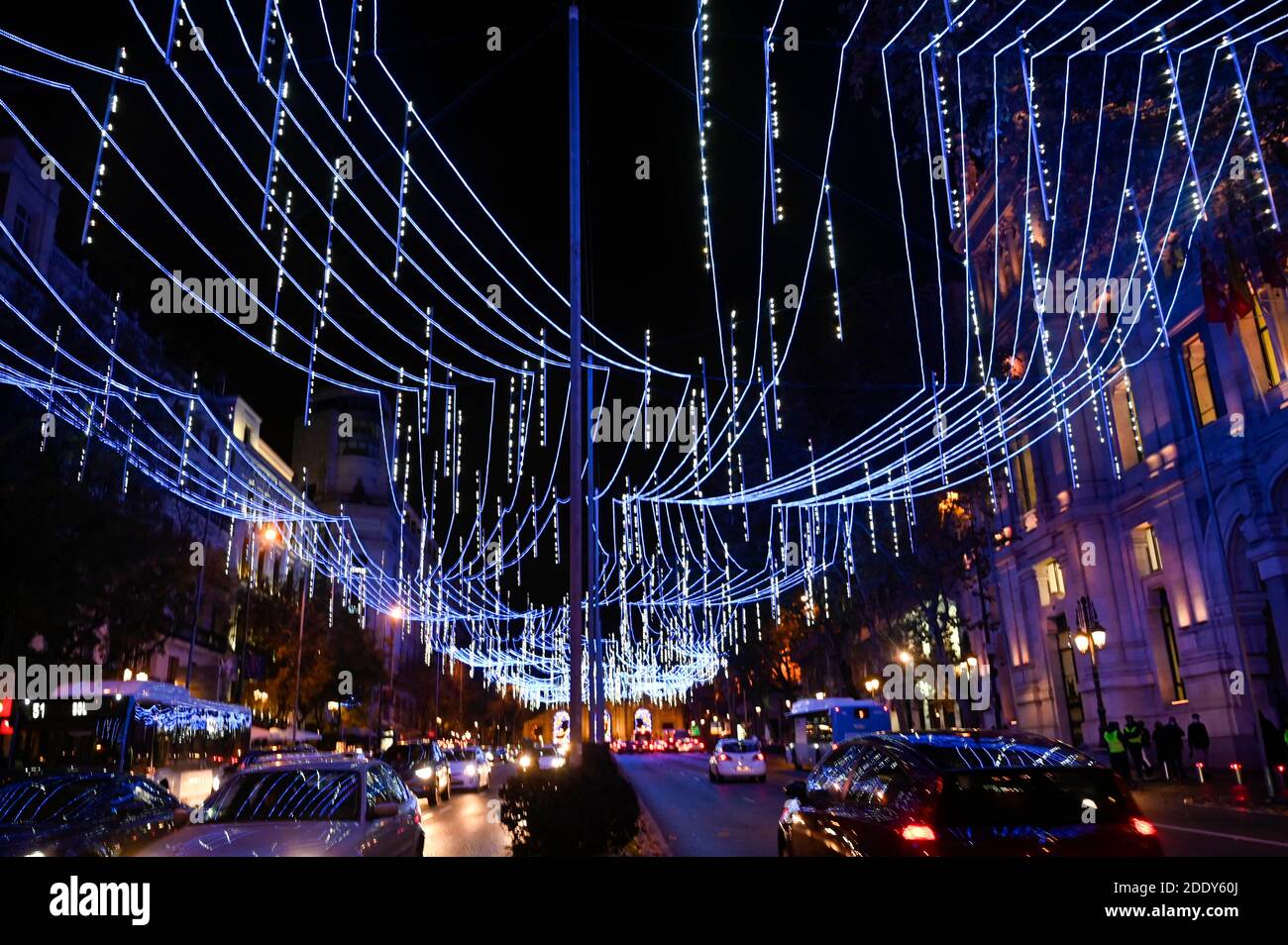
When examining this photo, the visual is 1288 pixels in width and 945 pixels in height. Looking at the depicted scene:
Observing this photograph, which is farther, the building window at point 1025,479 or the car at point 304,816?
the building window at point 1025,479

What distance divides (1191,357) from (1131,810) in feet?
88.8

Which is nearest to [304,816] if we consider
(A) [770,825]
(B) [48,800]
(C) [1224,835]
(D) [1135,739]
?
(B) [48,800]

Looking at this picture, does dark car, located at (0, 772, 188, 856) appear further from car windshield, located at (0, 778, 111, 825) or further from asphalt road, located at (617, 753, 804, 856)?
asphalt road, located at (617, 753, 804, 856)

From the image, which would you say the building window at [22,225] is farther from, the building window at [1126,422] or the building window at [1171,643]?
the building window at [1171,643]

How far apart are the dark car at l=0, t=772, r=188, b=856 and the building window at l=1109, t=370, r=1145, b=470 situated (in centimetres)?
3001

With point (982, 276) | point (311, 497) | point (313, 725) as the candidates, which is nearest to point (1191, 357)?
point (982, 276)

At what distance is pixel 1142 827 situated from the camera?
6176 mm

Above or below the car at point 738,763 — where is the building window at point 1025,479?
above

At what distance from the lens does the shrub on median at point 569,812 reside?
1075 cm

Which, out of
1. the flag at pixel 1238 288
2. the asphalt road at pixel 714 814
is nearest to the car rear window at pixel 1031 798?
the asphalt road at pixel 714 814

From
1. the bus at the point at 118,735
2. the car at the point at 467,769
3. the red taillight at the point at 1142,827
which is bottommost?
the car at the point at 467,769

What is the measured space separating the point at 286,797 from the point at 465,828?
36.8ft

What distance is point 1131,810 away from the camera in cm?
629
